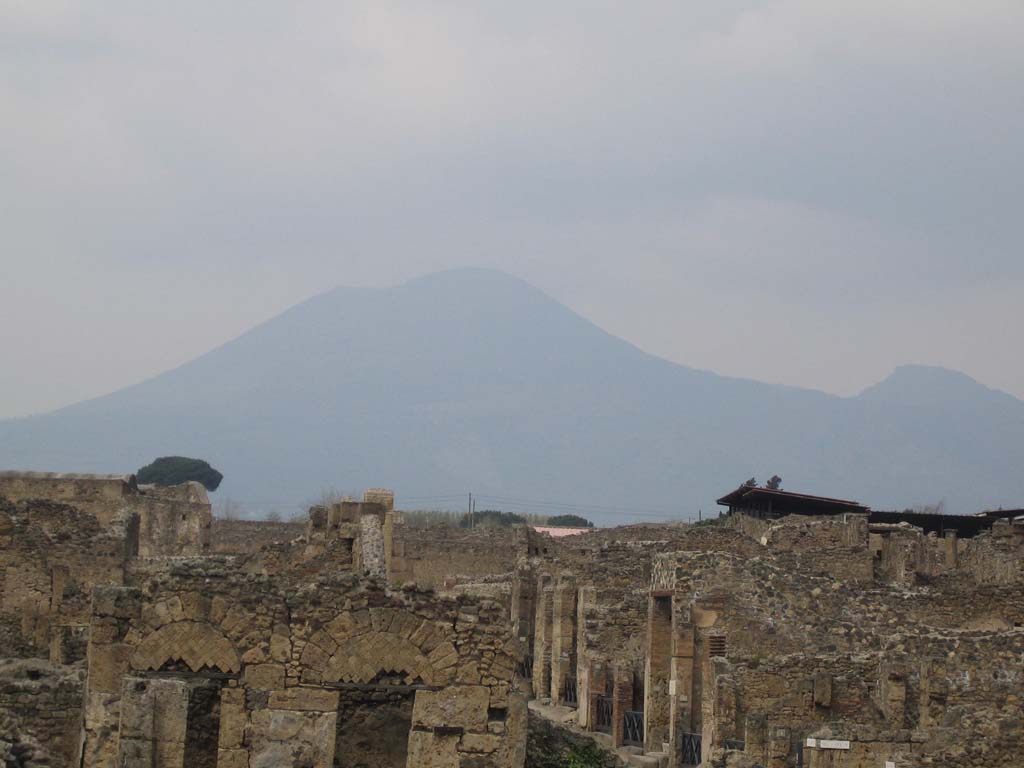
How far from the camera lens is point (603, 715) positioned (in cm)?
3158

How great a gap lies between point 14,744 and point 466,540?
45.6 meters

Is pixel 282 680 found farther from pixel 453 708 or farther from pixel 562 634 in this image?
pixel 562 634

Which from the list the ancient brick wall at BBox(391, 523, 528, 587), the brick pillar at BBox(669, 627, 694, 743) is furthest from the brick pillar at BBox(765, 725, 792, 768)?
the ancient brick wall at BBox(391, 523, 528, 587)

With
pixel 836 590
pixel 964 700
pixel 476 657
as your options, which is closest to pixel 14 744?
pixel 476 657

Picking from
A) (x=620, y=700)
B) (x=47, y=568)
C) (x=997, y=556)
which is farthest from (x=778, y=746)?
(x=997, y=556)

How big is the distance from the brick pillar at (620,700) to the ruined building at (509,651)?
5 centimetres

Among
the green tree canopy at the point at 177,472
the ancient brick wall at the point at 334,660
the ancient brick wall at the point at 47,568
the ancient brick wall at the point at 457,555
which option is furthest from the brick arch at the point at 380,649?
the green tree canopy at the point at 177,472

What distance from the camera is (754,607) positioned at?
28.5 metres

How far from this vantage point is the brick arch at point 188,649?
17.4m

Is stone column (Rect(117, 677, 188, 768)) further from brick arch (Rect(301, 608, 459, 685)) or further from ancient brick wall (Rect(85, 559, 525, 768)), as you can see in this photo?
brick arch (Rect(301, 608, 459, 685))

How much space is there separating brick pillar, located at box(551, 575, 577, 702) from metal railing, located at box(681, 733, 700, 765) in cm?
962

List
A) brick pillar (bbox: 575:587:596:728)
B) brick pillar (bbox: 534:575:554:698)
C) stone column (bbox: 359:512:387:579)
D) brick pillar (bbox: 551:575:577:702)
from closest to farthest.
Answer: stone column (bbox: 359:512:387:579) → brick pillar (bbox: 575:587:596:728) → brick pillar (bbox: 551:575:577:702) → brick pillar (bbox: 534:575:554:698)

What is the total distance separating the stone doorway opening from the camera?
19203mm

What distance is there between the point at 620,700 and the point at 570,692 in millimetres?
6004
